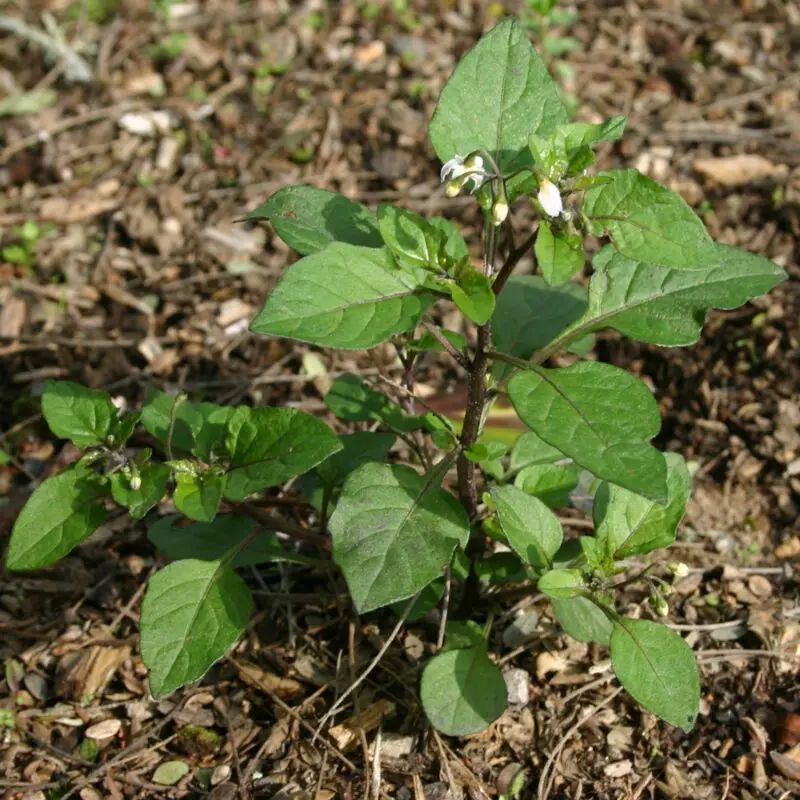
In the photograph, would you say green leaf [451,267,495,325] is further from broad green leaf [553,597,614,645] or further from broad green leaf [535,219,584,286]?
broad green leaf [553,597,614,645]

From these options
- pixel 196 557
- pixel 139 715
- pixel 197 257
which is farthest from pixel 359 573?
pixel 197 257

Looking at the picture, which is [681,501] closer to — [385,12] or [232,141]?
[232,141]

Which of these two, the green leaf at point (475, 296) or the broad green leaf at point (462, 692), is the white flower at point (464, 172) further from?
the broad green leaf at point (462, 692)

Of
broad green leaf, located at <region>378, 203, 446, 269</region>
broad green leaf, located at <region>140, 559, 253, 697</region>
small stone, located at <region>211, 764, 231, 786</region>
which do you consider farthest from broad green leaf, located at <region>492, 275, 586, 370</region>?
small stone, located at <region>211, 764, 231, 786</region>

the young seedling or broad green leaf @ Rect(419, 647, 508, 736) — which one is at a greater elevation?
the young seedling

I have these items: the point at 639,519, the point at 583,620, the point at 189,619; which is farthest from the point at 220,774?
the point at 639,519

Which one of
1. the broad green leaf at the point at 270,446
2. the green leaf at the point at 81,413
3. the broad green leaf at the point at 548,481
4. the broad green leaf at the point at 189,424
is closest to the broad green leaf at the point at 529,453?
the broad green leaf at the point at 548,481

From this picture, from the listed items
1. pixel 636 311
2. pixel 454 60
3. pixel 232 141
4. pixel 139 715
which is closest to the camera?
pixel 636 311
